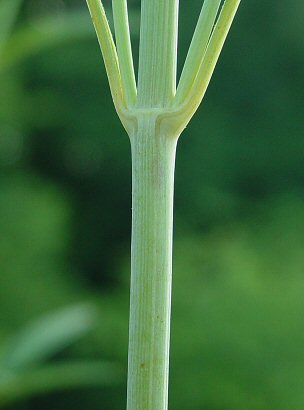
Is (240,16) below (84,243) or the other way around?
the other way around

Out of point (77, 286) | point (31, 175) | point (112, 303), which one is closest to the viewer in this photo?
point (112, 303)

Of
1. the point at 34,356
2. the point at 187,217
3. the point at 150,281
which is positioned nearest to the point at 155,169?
the point at 150,281

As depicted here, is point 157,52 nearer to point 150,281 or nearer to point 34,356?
point 150,281

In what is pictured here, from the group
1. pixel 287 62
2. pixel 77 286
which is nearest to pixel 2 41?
pixel 77 286

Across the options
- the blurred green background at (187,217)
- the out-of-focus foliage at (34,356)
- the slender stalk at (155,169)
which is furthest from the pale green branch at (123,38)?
the blurred green background at (187,217)

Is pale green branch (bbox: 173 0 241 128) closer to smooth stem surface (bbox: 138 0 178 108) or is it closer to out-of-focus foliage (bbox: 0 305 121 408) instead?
smooth stem surface (bbox: 138 0 178 108)

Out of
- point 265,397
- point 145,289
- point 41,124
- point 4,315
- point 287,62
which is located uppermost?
point 287,62

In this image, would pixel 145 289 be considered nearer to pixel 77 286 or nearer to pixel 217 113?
pixel 77 286

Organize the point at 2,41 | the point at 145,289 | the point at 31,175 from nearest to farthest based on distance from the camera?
the point at 145,289 < the point at 2,41 < the point at 31,175
